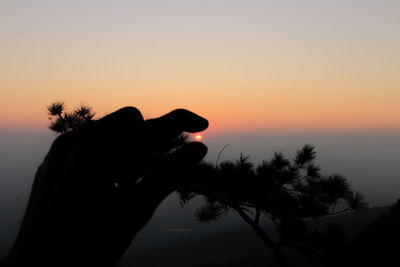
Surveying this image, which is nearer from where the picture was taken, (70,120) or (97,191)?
(97,191)

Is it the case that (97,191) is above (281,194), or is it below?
above

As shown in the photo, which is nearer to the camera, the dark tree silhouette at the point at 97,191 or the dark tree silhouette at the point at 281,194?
the dark tree silhouette at the point at 97,191

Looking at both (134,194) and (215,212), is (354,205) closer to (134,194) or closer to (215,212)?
(215,212)

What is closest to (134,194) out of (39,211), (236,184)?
(39,211)

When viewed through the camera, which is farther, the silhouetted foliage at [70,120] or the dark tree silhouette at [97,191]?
the silhouetted foliage at [70,120]

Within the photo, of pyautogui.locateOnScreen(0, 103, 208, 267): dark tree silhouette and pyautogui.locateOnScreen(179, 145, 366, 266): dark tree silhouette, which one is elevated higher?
pyautogui.locateOnScreen(0, 103, 208, 267): dark tree silhouette

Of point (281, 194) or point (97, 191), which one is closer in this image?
point (97, 191)

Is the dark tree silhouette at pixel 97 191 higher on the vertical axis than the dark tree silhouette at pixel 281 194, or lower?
higher

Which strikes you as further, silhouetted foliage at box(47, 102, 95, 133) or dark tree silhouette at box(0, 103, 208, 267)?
silhouetted foliage at box(47, 102, 95, 133)

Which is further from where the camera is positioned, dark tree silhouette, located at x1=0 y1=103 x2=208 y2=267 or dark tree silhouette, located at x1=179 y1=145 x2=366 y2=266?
dark tree silhouette, located at x1=179 y1=145 x2=366 y2=266
